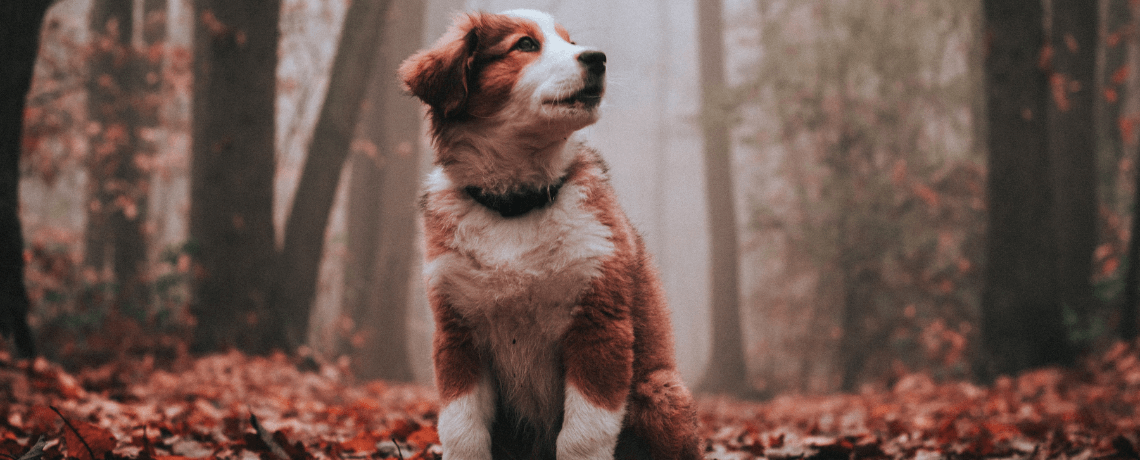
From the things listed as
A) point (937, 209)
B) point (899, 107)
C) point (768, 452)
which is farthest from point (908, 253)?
point (768, 452)

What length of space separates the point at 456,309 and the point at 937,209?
12.0 m

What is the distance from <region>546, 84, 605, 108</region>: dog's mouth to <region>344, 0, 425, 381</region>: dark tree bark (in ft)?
31.8

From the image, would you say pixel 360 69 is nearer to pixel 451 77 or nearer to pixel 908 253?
pixel 451 77

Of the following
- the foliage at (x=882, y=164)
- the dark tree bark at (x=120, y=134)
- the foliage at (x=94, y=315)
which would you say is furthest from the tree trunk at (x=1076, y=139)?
the dark tree bark at (x=120, y=134)

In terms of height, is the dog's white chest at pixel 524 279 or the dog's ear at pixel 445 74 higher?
the dog's ear at pixel 445 74

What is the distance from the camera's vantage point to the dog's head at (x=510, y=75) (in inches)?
110

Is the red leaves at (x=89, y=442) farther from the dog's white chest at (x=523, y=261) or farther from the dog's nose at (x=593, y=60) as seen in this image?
the dog's nose at (x=593, y=60)

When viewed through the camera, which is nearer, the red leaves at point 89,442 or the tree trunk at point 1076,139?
the red leaves at point 89,442

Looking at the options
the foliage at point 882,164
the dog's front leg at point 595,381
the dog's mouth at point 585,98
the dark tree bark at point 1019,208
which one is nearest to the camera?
the dog's front leg at point 595,381

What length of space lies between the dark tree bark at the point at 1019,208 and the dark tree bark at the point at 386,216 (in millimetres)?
8382

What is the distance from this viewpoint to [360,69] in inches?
339

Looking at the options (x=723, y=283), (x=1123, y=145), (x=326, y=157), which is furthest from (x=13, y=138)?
(x=1123, y=145)

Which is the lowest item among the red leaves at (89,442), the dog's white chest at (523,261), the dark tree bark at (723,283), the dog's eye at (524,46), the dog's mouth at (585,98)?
the dark tree bark at (723,283)

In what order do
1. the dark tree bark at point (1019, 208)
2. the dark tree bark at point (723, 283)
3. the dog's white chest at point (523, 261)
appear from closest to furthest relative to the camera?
the dog's white chest at point (523, 261) < the dark tree bark at point (1019, 208) < the dark tree bark at point (723, 283)
